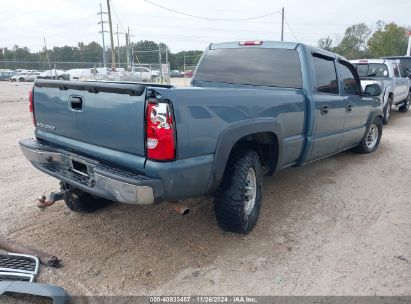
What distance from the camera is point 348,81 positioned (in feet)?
17.6

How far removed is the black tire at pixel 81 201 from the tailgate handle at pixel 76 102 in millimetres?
935

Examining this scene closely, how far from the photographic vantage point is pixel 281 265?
308cm

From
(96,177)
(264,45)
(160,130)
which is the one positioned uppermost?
(264,45)

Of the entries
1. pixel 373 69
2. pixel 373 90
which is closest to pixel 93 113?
pixel 373 90

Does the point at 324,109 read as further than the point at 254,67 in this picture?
No

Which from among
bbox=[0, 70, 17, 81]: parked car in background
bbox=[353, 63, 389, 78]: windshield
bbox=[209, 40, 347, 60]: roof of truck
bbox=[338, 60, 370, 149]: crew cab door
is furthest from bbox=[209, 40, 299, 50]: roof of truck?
bbox=[0, 70, 17, 81]: parked car in background

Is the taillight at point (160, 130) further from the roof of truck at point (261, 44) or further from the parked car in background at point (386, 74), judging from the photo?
the parked car in background at point (386, 74)

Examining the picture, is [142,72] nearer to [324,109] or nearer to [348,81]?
[348,81]

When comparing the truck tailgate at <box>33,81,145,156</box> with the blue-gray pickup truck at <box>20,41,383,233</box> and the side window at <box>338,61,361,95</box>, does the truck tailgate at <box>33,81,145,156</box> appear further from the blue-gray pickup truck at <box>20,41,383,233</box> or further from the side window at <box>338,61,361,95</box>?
the side window at <box>338,61,361,95</box>

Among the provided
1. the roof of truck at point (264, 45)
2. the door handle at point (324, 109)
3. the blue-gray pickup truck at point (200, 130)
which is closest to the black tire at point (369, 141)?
the blue-gray pickup truck at point (200, 130)

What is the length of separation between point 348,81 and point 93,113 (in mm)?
3960

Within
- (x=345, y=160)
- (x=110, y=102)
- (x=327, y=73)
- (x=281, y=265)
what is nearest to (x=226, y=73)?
(x=327, y=73)

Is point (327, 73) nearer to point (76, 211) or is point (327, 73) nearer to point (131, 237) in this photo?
point (131, 237)

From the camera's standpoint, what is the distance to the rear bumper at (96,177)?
2.54m
